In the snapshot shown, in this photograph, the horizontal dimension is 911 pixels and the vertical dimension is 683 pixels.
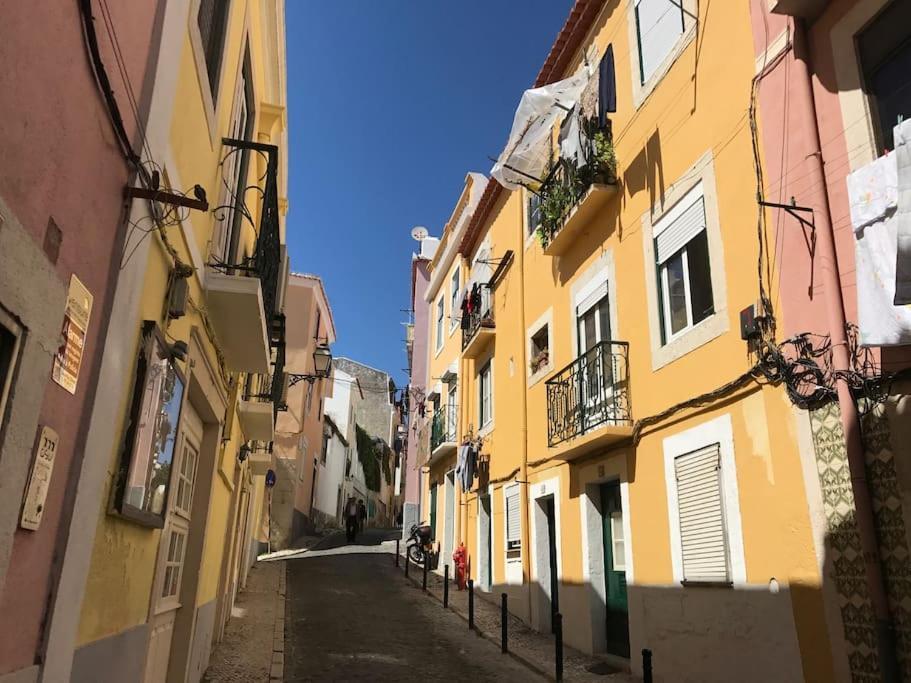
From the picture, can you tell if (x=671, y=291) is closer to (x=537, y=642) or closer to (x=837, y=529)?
(x=837, y=529)

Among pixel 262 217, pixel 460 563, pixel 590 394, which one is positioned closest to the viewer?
pixel 262 217

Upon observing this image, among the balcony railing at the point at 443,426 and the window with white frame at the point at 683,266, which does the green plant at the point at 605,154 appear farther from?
the balcony railing at the point at 443,426

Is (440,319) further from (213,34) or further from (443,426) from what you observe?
(213,34)

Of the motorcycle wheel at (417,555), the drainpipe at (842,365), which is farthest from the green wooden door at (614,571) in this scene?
the motorcycle wheel at (417,555)

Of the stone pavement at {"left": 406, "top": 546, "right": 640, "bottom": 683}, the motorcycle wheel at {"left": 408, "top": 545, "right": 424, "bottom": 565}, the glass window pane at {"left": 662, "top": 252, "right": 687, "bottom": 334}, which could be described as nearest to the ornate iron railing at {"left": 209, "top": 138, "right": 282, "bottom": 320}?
the glass window pane at {"left": 662, "top": 252, "right": 687, "bottom": 334}

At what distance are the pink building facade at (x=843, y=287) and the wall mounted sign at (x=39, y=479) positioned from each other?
5.05 m

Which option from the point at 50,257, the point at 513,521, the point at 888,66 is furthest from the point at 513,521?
the point at 50,257

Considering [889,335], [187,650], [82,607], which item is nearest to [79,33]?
[82,607]

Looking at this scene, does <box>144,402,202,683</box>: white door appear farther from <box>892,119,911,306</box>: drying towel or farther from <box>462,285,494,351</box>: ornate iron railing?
<box>462,285,494,351</box>: ornate iron railing

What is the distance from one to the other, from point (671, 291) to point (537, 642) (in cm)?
576

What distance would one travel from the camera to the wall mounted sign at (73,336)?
2.74 meters

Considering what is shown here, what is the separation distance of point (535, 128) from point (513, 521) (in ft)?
23.4

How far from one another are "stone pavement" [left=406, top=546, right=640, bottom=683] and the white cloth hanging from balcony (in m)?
7.62

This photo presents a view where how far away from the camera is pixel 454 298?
21.0m
